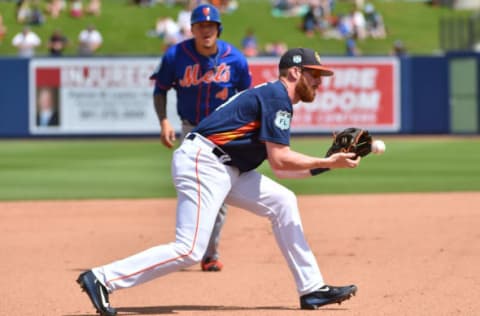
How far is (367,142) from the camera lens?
6.47 m

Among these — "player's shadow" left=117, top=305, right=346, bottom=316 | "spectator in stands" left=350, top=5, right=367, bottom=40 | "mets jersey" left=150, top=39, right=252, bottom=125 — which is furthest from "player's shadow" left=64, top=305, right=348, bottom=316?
"spectator in stands" left=350, top=5, right=367, bottom=40

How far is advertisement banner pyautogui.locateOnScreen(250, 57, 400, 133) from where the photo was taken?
27531 millimetres

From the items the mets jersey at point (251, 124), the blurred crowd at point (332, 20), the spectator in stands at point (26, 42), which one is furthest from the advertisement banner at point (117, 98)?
the mets jersey at point (251, 124)

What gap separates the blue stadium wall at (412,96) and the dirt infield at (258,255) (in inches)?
560

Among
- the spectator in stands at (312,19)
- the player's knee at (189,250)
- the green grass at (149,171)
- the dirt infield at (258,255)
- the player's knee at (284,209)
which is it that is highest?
the spectator in stands at (312,19)

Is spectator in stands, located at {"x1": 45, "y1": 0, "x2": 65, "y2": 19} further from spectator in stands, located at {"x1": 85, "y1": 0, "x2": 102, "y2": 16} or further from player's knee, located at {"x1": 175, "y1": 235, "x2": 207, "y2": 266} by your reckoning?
player's knee, located at {"x1": 175, "y1": 235, "x2": 207, "y2": 266}

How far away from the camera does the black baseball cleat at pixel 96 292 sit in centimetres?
634

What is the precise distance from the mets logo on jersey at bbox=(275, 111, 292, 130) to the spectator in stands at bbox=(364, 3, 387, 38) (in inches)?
1295

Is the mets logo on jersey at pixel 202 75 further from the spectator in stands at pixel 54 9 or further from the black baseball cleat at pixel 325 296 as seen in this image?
the spectator in stands at pixel 54 9

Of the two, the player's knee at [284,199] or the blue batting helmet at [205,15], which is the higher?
the blue batting helmet at [205,15]

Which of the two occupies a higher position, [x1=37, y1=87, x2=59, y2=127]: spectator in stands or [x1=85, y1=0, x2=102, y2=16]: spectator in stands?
[x1=85, y1=0, x2=102, y2=16]: spectator in stands

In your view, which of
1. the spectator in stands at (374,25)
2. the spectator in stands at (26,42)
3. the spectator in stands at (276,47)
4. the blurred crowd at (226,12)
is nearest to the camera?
the spectator in stands at (26,42)

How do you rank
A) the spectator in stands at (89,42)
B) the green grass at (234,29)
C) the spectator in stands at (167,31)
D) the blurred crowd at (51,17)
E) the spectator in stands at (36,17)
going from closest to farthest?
the spectator in stands at (89,42) → the blurred crowd at (51,17) → the spectator in stands at (167,31) → the green grass at (234,29) → the spectator in stands at (36,17)

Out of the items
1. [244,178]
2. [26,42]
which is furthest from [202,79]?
[26,42]
